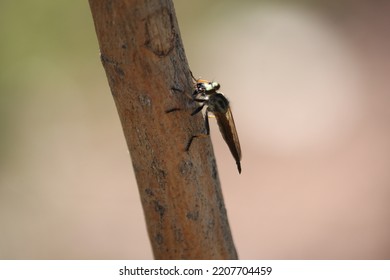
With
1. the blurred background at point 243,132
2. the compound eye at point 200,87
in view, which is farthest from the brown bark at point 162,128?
the blurred background at point 243,132

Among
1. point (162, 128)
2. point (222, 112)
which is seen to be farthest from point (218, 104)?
point (162, 128)

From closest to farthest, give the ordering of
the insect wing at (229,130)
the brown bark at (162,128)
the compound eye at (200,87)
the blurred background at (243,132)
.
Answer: the brown bark at (162,128) → the compound eye at (200,87) → the insect wing at (229,130) → the blurred background at (243,132)

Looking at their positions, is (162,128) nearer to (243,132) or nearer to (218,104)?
(218,104)

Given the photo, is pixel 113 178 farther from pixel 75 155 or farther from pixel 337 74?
pixel 337 74

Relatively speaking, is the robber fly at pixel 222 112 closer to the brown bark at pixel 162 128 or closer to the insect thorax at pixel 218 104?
the insect thorax at pixel 218 104

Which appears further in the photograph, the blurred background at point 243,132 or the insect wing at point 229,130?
the blurred background at point 243,132

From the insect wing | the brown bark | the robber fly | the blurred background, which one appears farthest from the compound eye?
the blurred background

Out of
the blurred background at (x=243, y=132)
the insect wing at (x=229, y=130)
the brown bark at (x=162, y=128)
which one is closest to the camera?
the brown bark at (x=162, y=128)
